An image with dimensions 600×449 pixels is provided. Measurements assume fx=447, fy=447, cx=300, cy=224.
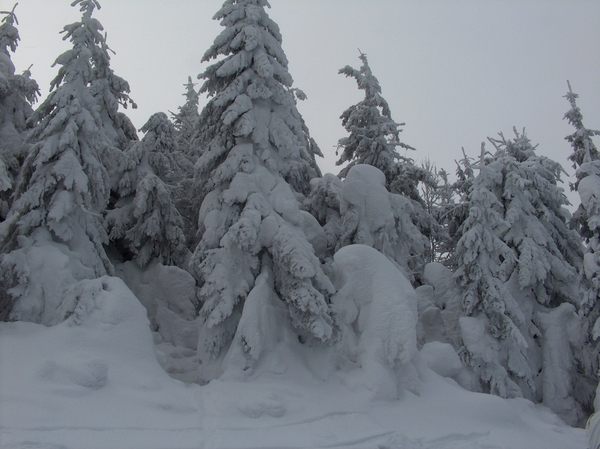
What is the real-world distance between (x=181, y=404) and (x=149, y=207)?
9469 millimetres

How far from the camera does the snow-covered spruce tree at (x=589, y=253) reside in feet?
51.4

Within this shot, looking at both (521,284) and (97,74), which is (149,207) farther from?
(521,284)

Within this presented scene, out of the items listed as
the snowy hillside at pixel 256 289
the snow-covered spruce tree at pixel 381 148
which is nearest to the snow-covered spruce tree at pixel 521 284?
the snowy hillside at pixel 256 289

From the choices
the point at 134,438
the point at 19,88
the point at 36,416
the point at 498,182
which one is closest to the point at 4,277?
the point at 36,416

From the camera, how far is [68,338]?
9820mm

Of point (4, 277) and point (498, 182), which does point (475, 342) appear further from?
point (4, 277)

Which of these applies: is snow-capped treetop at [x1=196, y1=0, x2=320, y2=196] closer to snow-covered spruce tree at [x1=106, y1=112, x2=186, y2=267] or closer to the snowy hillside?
the snowy hillside

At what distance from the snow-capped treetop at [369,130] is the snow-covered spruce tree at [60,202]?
1098 cm

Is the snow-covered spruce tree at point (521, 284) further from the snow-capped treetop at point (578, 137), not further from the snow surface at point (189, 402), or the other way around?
the snow surface at point (189, 402)

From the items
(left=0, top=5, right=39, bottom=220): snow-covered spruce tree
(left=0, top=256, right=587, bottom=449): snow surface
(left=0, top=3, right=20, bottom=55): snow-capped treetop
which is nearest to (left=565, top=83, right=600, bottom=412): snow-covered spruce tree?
(left=0, top=256, right=587, bottom=449): snow surface

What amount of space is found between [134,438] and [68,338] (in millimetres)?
3304

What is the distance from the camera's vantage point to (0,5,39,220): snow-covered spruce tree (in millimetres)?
15508

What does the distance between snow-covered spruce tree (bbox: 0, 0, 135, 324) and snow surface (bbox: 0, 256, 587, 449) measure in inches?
40.1

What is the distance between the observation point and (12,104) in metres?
16.8
